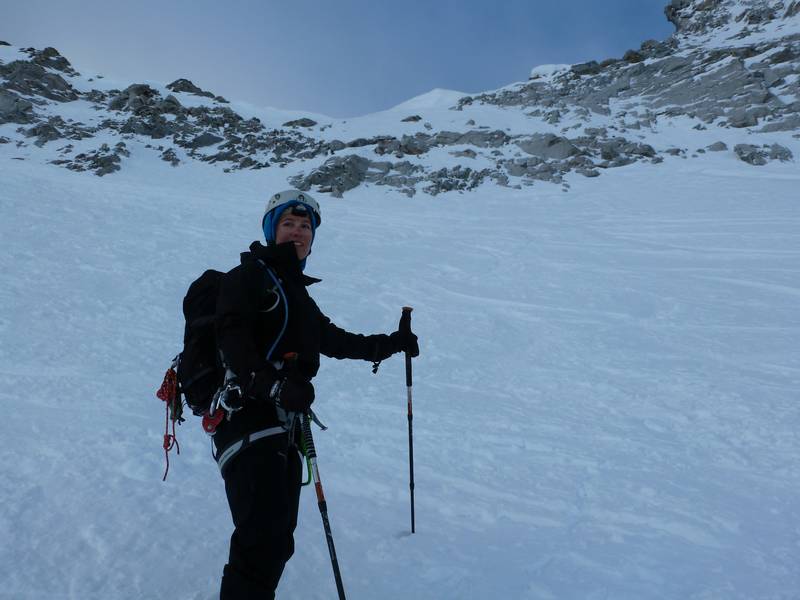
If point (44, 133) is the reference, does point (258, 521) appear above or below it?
below

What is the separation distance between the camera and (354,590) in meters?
3.16

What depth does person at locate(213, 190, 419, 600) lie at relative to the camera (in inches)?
86.0

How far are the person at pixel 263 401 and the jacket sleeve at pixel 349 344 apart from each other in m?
0.36

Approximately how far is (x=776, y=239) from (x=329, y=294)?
14030 millimetres

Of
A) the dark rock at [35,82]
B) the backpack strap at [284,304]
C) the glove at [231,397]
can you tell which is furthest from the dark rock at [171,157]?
the glove at [231,397]

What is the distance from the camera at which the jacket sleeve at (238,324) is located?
2.24 meters

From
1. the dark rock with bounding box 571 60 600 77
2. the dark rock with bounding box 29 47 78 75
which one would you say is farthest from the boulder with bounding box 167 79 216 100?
the dark rock with bounding box 571 60 600 77

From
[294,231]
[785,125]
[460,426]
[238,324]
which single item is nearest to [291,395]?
[238,324]

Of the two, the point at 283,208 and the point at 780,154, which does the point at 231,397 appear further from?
the point at 780,154

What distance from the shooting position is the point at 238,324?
2297 mm

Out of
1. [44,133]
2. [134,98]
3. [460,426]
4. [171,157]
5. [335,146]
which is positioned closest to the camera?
→ [460,426]

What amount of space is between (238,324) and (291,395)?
0.41 meters

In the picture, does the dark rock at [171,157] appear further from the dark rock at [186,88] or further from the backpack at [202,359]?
the backpack at [202,359]

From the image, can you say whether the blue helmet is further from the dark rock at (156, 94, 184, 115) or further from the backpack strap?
the dark rock at (156, 94, 184, 115)
